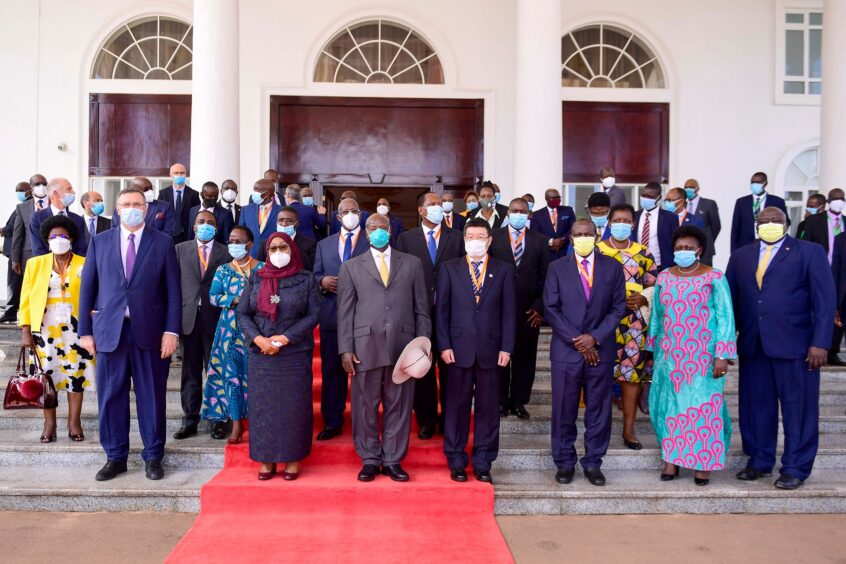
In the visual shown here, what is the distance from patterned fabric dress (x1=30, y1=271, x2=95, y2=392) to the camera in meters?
5.43

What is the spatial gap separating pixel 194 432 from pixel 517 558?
298 cm

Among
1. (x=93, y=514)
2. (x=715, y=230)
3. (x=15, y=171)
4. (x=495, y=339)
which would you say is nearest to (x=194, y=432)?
(x=93, y=514)

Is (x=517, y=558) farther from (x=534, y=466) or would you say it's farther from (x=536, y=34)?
(x=536, y=34)

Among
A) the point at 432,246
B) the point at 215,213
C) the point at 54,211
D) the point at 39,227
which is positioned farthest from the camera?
the point at 215,213

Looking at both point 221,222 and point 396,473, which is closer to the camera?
point 396,473

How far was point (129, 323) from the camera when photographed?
492 cm

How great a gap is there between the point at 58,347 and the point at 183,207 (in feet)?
9.65

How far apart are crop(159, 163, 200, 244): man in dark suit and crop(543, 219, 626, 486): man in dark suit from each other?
15.6 feet

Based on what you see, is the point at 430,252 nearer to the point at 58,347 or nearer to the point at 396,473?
the point at 396,473

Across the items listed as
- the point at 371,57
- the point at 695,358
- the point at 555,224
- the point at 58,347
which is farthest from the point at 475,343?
the point at 371,57

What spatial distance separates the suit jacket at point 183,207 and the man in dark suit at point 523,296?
3901mm

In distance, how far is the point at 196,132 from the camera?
8758 millimetres

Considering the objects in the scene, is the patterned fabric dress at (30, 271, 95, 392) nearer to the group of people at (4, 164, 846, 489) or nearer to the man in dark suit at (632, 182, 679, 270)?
the group of people at (4, 164, 846, 489)

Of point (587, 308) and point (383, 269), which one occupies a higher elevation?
point (383, 269)
